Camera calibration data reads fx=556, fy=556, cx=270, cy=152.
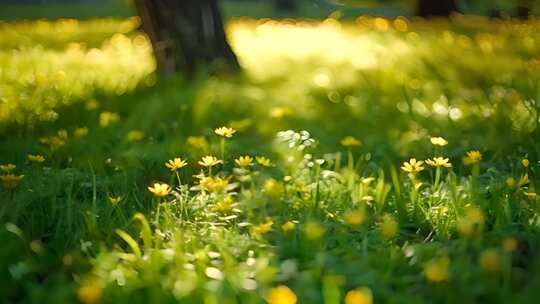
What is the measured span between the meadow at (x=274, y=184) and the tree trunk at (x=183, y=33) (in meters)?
0.18

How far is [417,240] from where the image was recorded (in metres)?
1.87

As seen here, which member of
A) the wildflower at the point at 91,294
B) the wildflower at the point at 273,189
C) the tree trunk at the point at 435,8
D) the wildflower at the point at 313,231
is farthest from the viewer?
the tree trunk at the point at 435,8

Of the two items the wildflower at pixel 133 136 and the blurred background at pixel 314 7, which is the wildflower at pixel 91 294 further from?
the blurred background at pixel 314 7

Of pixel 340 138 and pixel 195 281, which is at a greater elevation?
pixel 195 281

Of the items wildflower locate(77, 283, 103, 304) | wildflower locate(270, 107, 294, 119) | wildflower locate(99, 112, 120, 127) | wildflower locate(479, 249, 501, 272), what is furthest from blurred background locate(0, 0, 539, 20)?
wildflower locate(77, 283, 103, 304)

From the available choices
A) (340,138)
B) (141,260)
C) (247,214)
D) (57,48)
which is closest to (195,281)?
(141,260)

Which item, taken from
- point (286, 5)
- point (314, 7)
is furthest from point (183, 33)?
point (286, 5)

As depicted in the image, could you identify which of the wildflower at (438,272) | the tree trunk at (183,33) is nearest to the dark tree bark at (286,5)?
the tree trunk at (183,33)

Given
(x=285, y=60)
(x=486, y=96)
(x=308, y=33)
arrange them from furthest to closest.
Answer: (x=308, y=33)
(x=285, y=60)
(x=486, y=96)

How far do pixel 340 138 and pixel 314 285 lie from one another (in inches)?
61.7

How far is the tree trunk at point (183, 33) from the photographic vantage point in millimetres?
4195

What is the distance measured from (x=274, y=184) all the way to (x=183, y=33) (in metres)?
2.50

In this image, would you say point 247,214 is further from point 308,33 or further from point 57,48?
point 308,33

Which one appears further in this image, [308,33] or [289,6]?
[289,6]
